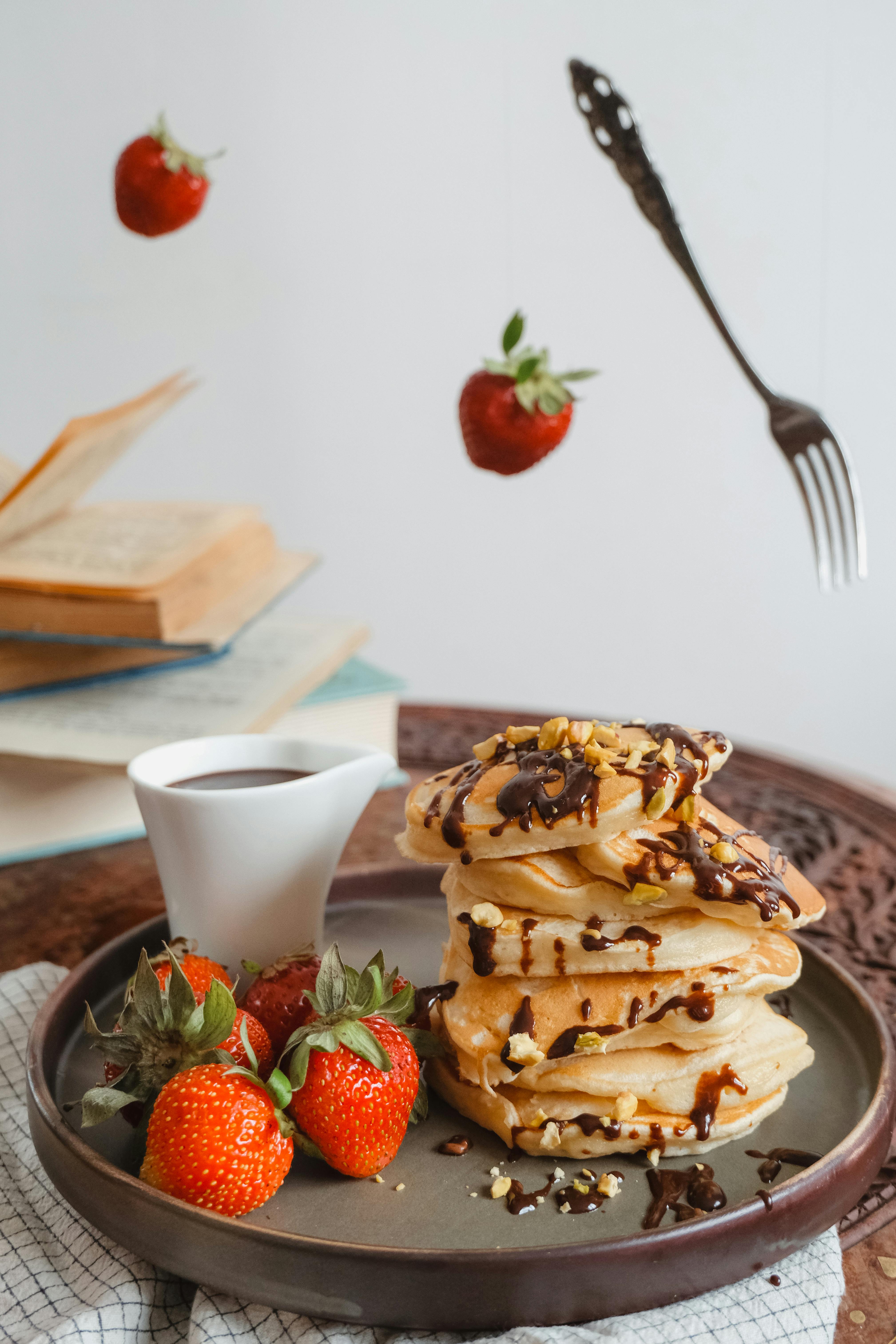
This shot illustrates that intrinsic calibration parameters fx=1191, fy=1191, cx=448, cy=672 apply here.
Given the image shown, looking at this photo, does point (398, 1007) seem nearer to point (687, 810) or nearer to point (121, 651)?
point (687, 810)

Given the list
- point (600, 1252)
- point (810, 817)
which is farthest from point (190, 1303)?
→ point (810, 817)

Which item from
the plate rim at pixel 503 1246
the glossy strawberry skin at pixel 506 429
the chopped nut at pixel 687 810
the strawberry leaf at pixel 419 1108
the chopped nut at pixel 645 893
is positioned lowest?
the strawberry leaf at pixel 419 1108

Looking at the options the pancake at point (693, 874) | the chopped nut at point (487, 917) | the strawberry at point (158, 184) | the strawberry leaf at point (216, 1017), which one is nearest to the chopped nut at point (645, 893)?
the pancake at point (693, 874)

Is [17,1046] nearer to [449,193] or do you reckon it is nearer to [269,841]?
[269,841]

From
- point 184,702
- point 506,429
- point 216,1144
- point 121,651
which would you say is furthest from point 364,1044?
point 121,651

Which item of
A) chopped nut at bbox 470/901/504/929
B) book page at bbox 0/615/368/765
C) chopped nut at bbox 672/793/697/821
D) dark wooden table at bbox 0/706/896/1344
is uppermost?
chopped nut at bbox 672/793/697/821

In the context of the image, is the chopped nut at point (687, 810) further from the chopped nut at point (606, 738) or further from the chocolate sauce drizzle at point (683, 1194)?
the chocolate sauce drizzle at point (683, 1194)

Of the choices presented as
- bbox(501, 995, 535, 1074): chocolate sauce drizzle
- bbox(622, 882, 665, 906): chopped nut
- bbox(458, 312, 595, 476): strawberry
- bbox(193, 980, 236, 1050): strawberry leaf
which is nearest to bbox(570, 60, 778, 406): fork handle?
bbox(458, 312, 595, 476): strawberry

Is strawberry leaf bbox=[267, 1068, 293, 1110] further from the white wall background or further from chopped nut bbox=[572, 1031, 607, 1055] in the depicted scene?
the white wall background
